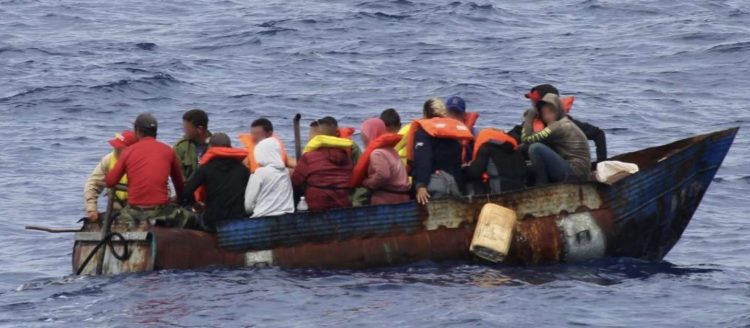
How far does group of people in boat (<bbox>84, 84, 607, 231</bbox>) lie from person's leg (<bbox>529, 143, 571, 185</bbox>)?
0.01 m

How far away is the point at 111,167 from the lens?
18766 millimetres

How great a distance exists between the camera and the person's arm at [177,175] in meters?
18.4

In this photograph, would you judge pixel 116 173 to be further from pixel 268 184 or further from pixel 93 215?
pixel 268 184

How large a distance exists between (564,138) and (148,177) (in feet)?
16.3

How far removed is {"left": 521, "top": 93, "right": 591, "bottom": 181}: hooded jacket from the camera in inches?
739

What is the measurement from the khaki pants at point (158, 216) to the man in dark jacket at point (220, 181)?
23cm

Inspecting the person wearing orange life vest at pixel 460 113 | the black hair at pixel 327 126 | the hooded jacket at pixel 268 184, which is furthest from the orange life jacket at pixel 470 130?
the hooded jacket at pixel 268 184

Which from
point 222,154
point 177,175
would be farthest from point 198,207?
point 222,154

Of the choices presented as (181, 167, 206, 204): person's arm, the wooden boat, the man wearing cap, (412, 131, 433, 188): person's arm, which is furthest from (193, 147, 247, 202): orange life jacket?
(412, 131, 433, 188): person's arm

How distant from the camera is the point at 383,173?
18438 millimetres

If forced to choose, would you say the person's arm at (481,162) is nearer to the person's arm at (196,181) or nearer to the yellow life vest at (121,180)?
the person's arm at (196,181)

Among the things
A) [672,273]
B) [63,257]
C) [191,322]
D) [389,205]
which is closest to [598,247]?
[672,273]

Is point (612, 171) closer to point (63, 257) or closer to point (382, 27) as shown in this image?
point (63, 257)

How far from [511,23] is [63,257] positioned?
25.3 m
